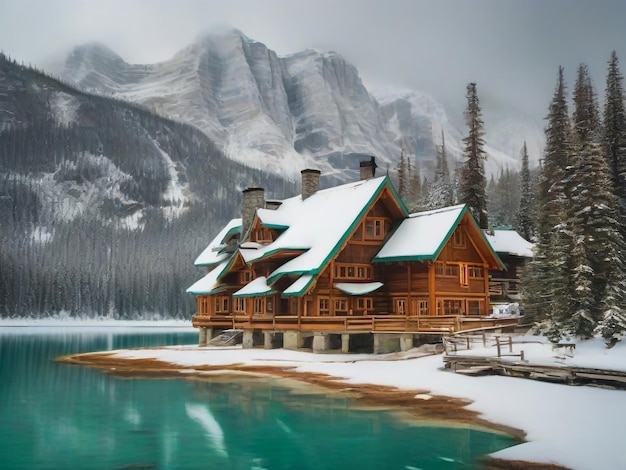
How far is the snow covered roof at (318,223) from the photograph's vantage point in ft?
136

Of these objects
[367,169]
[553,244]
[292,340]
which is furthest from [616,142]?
[292,340]

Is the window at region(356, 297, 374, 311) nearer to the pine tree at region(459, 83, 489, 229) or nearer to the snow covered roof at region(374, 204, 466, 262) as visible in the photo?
the snow covered roof at region(374, 204, 466, 262)

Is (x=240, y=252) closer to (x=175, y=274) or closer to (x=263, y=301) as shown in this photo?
(x=263, y=301)

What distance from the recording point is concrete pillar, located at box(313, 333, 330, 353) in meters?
40.5

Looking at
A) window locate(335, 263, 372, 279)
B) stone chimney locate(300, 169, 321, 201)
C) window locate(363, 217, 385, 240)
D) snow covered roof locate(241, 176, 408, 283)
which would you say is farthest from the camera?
stone chimney locate(300, 169, 321, 201)

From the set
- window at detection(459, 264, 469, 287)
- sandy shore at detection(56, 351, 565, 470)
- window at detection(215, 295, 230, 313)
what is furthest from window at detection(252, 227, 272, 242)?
window at detection(459, 264, 469, 287)

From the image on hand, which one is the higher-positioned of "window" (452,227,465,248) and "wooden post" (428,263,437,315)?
"window" (452,227,465,248)

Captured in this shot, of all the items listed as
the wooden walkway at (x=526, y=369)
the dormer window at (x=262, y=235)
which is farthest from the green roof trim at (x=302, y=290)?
the wooden walkway at (x=526, y=369)

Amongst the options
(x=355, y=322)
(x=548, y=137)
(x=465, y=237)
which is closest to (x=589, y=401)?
(x=355, y=322)

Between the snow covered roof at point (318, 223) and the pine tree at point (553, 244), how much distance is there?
32.5 ft

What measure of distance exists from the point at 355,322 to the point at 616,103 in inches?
938

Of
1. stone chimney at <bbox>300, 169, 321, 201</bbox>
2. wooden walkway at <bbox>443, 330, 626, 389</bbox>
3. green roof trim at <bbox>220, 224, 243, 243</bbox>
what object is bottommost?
wooden walkway at <bbox>443, 330, 626, 389</bbox>

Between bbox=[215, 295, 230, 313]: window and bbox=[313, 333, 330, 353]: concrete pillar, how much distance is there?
14917mm

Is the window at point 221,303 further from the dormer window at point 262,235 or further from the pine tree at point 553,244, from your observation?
the pine tree at point 553,244
